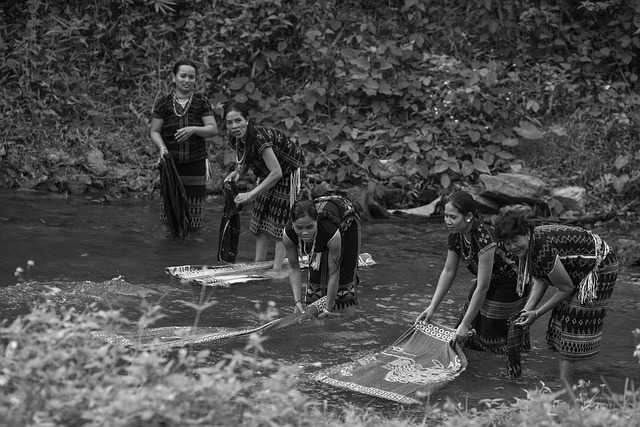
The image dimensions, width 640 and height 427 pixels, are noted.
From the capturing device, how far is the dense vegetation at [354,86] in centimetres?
1143

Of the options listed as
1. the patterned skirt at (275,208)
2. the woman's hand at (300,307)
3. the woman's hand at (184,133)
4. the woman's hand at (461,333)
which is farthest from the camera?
the woman's hand at (184,133)

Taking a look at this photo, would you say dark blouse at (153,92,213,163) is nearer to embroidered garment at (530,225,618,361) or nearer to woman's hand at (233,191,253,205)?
woman's hand at (233,191,253,205)

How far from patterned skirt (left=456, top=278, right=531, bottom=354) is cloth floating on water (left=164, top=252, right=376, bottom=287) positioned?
2.37 meters

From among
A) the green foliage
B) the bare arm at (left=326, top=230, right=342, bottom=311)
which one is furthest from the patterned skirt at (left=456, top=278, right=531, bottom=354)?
the green foliage

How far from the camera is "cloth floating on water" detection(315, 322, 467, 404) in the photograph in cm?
542

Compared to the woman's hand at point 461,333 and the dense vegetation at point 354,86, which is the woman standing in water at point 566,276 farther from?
the dense vegetation at point 354,86

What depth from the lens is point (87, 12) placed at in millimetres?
13133

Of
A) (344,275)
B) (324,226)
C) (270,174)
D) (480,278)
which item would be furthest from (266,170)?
(480,278)

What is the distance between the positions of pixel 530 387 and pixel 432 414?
1021mm

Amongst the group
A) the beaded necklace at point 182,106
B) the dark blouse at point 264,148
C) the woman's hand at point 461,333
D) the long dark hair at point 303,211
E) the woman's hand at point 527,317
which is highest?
the beaded necklace at point 182,106

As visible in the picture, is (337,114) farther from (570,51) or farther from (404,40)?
(570,51)

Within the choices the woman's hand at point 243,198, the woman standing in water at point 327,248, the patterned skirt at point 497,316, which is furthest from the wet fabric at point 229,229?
the patterned skirt at point 497,316

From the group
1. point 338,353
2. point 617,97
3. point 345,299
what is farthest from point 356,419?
point 617,97

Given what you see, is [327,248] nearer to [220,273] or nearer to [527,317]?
[527,317]
